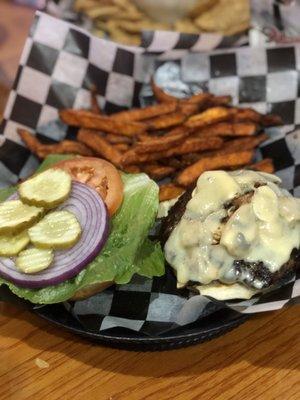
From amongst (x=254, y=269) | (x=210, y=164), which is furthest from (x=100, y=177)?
(x=254, y=269)

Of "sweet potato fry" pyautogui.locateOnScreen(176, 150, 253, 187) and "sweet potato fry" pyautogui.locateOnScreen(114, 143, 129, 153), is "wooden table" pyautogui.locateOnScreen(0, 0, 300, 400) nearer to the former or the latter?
"sweet potato fry" pyautogui.locateOnScreen(176, 150, 253, 187)

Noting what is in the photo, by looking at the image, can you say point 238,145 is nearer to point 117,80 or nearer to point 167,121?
point 167,121

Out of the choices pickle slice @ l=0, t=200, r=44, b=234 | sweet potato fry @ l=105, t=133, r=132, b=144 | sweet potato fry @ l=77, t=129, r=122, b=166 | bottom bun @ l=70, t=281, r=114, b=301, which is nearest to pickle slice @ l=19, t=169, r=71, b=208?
pickle slice @ l=0, t=200, r=44, b=234

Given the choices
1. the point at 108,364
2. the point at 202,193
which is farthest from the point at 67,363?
the point at 202,193

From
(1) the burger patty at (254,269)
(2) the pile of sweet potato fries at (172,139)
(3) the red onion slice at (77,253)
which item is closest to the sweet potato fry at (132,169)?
(2) the pile of sweet potato fries at (172,139)

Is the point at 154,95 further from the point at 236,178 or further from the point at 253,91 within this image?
the point at 236,178
